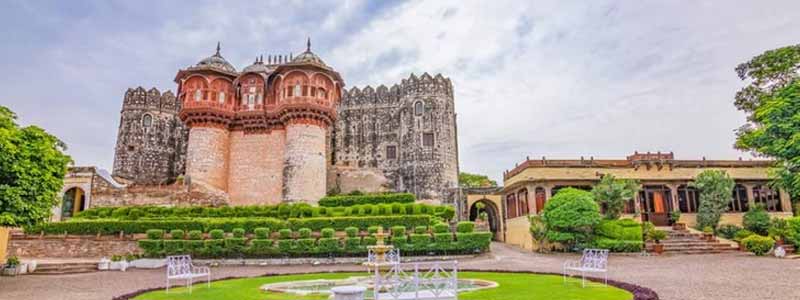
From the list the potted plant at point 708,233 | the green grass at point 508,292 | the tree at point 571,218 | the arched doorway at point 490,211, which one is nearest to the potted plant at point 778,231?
the potted plant at point 708,233

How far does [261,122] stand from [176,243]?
1203 cm

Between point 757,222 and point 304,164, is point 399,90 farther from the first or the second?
point 757,222

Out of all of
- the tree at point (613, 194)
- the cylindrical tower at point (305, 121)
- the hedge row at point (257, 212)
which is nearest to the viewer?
the tree at point (613, 194)

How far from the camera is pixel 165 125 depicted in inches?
1414

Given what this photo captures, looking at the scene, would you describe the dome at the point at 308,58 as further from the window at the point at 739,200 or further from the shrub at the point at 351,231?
the window at the point at 739,200

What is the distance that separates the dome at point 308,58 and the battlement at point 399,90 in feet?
27.5

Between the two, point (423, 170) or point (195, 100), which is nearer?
point (195, 100)

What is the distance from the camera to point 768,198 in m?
23.2

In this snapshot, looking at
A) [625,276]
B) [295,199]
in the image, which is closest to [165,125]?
[295,199]

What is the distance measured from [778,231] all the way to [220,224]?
22.7 meters

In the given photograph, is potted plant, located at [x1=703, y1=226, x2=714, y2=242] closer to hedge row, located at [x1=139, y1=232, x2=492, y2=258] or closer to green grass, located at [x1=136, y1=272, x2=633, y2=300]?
hedge row, located at [x1=139, y1=232, x2=492, y2=258]

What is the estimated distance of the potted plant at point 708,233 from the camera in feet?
63.4

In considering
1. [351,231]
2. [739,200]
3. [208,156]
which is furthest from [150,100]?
[739,200]

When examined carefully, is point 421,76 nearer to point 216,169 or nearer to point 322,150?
point 322,150
